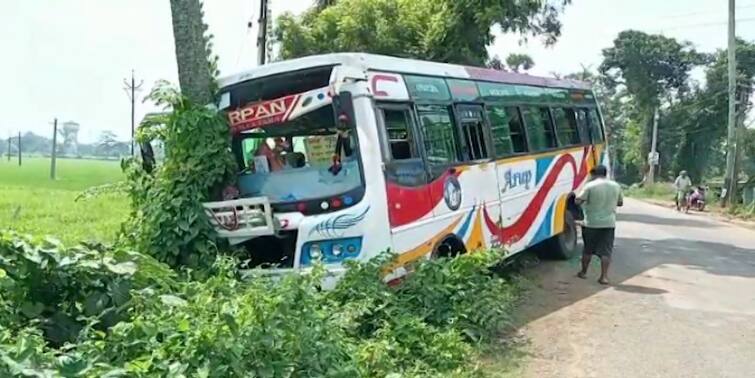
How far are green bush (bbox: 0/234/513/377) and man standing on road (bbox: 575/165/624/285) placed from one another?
361 cm

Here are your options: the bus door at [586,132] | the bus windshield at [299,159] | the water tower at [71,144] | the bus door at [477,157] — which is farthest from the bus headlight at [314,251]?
the water tower at [71,144]

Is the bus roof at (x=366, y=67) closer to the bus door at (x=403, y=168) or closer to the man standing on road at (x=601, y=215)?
the bus door at (x=403, y=168)

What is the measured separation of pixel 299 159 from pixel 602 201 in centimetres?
445

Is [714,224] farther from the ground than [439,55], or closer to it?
closer to it

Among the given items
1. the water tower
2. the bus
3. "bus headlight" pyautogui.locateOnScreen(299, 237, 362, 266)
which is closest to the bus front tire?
the bus

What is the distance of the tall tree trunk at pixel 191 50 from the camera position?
7.80 metres

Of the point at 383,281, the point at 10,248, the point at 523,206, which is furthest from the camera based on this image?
the point at 523,206

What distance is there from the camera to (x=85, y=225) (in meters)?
14.1

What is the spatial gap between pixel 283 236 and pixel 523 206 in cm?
433

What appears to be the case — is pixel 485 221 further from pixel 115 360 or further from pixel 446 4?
pixel 446 4

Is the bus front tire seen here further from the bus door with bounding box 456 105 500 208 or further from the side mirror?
the side mirror

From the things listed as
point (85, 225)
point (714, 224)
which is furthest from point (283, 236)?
point (714, 224)

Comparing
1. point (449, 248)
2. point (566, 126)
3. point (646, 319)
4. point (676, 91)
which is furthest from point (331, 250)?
point (676, 91)

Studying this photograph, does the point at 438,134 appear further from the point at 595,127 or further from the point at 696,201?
the point at 696,201
